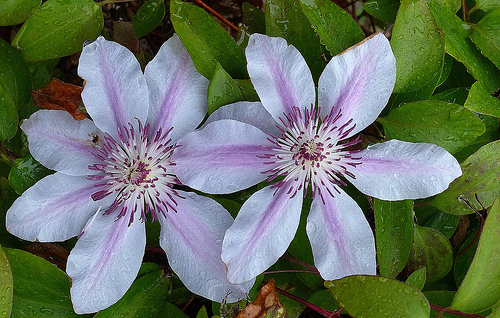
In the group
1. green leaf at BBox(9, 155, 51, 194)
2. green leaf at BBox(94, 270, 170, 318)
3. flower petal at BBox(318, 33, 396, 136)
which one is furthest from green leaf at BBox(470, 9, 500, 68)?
green leaf at BBox(9, 155, 51, 194)

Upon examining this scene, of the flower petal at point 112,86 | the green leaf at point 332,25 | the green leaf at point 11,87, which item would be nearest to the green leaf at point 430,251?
the green leaf at point 332,25

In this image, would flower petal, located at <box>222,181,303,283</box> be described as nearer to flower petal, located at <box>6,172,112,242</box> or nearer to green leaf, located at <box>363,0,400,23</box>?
flower petal, located at <box>6,172,112,242</box>

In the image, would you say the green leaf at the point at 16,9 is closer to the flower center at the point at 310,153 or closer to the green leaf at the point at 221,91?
the green leaf at the point at 221,91

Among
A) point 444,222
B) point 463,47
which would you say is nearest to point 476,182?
point 444,222

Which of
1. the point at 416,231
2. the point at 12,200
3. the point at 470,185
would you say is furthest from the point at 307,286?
the point at 12,200

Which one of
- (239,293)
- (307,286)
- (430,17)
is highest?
(430,17)

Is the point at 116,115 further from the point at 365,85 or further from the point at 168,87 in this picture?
the point at 365,85
